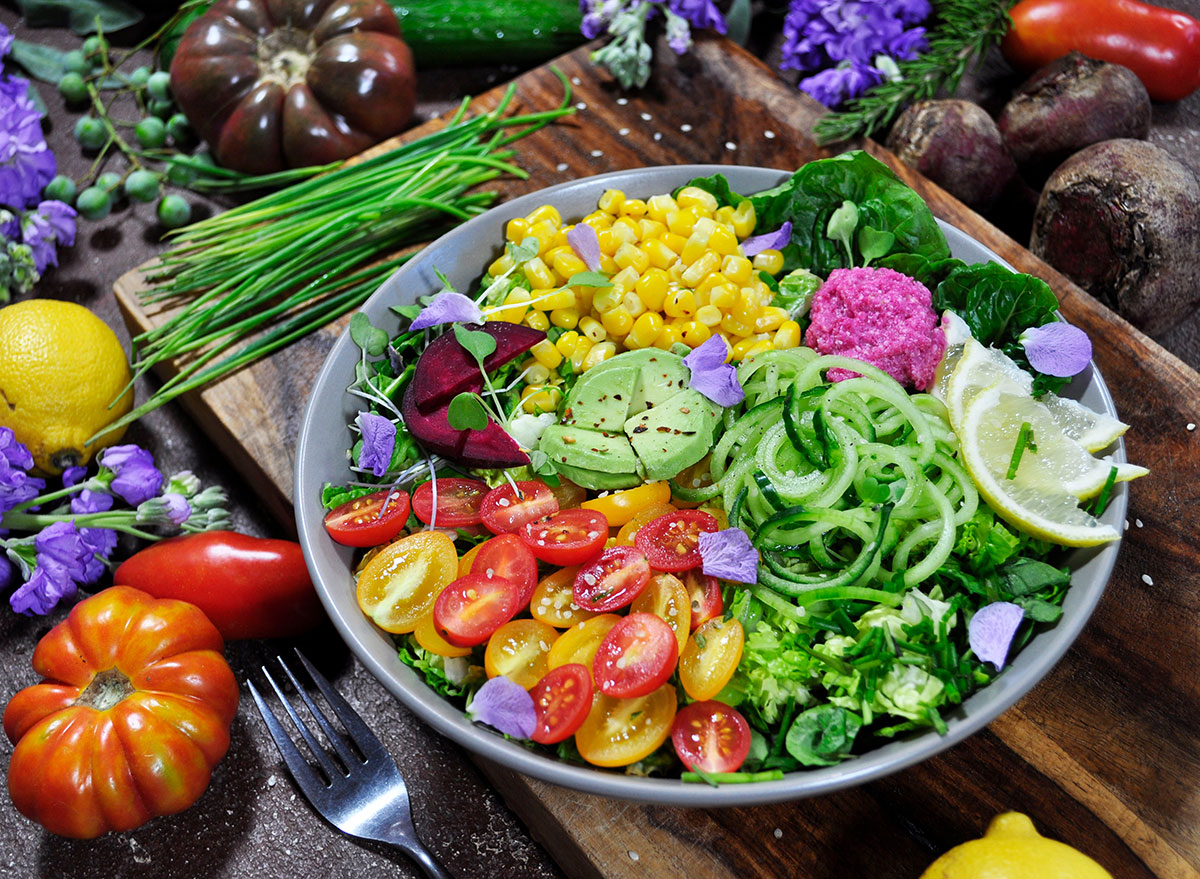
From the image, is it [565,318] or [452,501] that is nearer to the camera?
[452,501]

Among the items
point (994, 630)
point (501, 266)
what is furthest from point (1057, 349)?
point (501, 266)

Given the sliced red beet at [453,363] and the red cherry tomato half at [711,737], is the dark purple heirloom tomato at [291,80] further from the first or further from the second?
the red cherry tomato half at [711,737]

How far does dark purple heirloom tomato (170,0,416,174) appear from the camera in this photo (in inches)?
108

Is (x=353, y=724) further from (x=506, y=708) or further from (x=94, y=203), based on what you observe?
(x=94, y=203)

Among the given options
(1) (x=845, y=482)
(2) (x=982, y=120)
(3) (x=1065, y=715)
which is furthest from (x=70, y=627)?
(2) (x=982, y=120)

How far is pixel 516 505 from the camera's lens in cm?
181

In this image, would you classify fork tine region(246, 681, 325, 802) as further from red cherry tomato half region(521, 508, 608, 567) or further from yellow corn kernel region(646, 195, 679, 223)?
yellow corn kernel region(646, 195, 679, 223)

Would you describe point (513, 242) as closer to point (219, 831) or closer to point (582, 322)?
point (582, 322)

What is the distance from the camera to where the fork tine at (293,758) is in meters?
1.91

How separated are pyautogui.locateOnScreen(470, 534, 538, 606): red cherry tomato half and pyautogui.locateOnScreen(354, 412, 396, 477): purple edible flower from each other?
348 mm

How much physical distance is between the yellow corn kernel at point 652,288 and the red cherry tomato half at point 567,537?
21.1 inches

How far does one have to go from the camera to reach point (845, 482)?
1.71 meters

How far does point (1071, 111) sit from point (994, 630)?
5.30 ft

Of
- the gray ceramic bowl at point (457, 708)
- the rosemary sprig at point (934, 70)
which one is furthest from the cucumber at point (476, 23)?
the gray ceramic bowl at point (457, 708)
